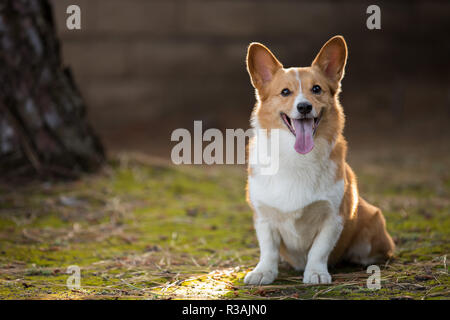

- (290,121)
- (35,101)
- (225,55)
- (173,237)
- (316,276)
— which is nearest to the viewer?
(316,276)

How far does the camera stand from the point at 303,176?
267 cm

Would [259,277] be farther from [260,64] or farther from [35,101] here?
[35,101]

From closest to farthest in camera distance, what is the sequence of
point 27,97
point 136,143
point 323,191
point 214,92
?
point 323,191 → point 27,97 → point 136,143 → point 214,92

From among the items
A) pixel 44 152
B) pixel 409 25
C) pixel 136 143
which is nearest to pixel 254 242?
pixel 44 152

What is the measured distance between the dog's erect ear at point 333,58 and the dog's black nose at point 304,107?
14.0 inches

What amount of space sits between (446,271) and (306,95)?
3.65 ft

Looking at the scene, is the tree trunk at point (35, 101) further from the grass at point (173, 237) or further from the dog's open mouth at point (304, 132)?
the dog's open mouth at point (304, 132)

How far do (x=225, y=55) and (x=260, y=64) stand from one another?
5.54 metres

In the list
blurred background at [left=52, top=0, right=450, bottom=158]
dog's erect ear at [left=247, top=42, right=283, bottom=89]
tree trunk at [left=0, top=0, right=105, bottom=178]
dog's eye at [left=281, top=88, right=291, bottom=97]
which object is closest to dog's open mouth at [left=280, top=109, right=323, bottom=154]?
dog's eye at [left=281, top=88, right=291, bottom=97]

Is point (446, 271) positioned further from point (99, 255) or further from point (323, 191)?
point (99, 255)

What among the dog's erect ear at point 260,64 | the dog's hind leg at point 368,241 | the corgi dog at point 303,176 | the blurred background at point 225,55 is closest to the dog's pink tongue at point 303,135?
the corgi dog at point 303,176

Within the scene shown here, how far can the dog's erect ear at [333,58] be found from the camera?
9.27ft

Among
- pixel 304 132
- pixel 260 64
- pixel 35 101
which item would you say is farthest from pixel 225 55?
pixel 304 132
